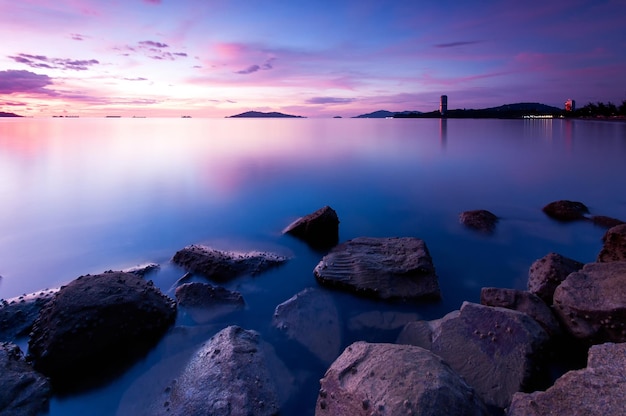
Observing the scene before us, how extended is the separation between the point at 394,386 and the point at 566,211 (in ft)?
34.9

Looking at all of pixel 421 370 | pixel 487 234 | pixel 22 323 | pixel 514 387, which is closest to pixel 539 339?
pixel 514 387

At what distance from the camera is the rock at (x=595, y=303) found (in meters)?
4.29

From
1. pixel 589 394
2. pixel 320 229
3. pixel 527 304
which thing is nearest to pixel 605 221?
pixel 527 304

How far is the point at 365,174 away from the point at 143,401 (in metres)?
17.2

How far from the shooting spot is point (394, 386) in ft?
9.91

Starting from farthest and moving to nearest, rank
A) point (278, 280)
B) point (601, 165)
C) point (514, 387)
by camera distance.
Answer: point (601, 165) → point (278, 280) → point (514, 387)

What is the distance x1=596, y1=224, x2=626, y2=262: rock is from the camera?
5.84 m

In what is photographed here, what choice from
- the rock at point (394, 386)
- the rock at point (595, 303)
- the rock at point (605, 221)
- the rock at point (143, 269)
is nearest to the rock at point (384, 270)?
the rock at point (595, 303)

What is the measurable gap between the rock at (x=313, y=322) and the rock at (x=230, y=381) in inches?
22.5

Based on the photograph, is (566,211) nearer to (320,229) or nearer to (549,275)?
(549,275)

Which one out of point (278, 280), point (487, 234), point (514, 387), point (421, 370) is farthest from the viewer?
point (487, 234)

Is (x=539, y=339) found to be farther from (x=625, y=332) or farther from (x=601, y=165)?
(x=601, y=165)

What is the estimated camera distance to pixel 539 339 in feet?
13.7

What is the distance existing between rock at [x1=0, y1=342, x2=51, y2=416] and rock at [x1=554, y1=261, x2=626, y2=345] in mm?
6300
